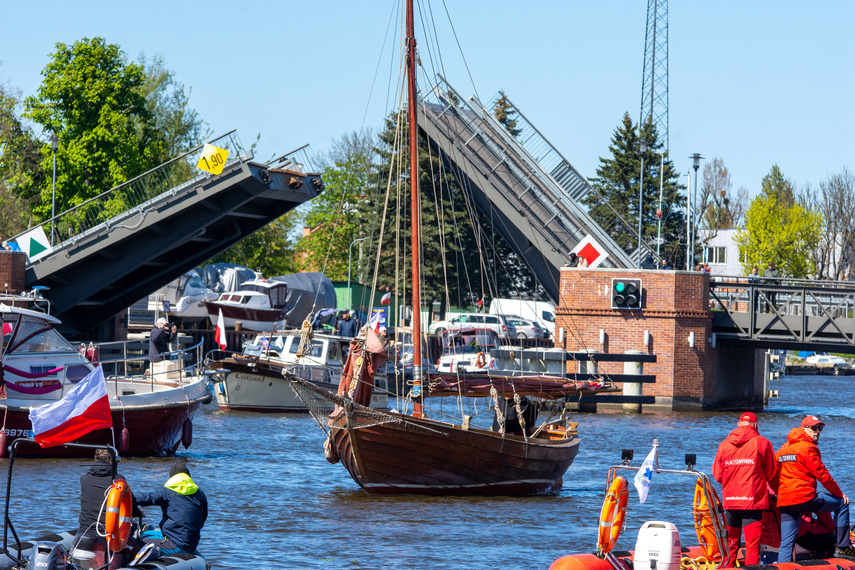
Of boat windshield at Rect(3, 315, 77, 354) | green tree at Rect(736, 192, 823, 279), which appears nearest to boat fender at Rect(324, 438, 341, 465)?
boat windshield at Rect(3, 315, 77, 354)

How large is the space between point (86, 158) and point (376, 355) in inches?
1309

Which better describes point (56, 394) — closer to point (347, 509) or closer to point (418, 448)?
point (347, 509)

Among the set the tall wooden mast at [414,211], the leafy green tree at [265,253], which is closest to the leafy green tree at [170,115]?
the leafy green tree at [265,253]

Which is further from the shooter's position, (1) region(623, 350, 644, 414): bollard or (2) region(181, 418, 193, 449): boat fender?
(1) region(623, 350, 644, 414): bollard

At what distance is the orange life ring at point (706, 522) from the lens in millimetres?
11250

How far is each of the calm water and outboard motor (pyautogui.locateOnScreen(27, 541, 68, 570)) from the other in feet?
11.9

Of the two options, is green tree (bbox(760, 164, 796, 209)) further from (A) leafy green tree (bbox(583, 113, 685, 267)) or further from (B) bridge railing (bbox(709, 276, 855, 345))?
(B) bridge railing (bbox(709, 276, 855, 345))

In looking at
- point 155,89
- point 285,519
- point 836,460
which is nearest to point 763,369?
point 836,460

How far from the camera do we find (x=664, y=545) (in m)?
10.4

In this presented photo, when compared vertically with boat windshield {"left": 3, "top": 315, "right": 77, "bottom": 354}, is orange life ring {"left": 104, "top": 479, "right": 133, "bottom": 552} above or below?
below

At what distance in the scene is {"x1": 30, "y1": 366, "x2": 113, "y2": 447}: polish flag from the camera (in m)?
12.2

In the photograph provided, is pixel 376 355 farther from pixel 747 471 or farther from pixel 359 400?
pixel 747 471

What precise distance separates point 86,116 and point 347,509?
35.8 metres

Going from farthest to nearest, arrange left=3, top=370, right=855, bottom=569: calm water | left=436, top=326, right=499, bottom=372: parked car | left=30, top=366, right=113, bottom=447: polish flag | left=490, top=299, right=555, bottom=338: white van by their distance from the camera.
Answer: left=490, top=299, right=555, bottom=338: white van < left=436, top=326, right=499, bottom=372: parked car < left=3, top=370, right=855, bottom=569: calm water < left=30, top=366, right=113, bottom=447: polish flag
